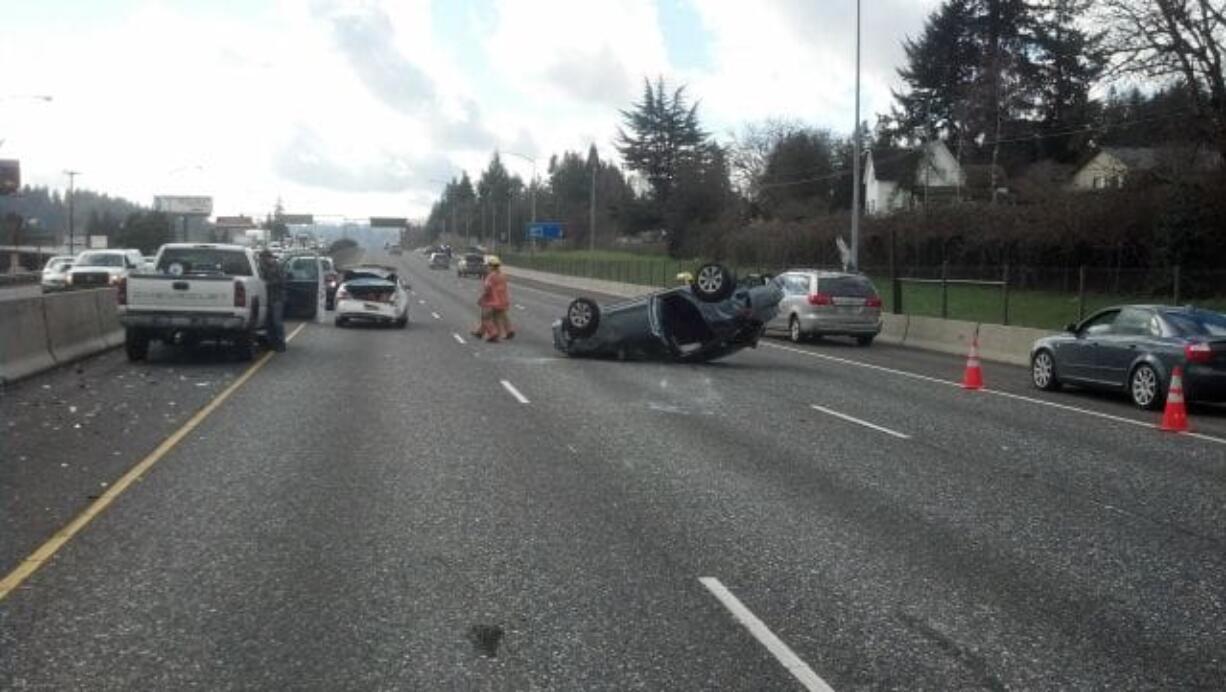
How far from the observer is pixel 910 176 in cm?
7612

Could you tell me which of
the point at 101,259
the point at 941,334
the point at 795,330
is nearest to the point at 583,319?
the point at 795,330

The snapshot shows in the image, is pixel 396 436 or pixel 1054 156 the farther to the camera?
pixel 1054 156

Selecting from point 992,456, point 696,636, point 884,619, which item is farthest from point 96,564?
point 992,456

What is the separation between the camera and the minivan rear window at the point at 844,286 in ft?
93.1

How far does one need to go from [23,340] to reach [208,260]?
414 centimetres

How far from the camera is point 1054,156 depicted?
225 feet

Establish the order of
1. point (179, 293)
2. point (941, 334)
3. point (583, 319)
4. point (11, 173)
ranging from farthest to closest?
point (11, 173)
point (941, 334)
point (583, 319)
point (179, 293)

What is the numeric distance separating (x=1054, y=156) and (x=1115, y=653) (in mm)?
67978

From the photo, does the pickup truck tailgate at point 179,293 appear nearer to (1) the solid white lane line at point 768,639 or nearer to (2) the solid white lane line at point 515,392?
(2) the solid white lane line at point 515,392

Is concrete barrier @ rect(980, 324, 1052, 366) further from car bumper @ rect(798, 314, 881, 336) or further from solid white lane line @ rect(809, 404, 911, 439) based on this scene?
solid white lane line @ rect(809, 404, 911, 439)

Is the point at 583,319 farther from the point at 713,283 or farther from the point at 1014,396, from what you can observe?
the point at 1014,396

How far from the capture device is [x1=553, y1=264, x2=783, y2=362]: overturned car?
2045 centimetres

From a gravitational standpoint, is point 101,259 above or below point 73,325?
above

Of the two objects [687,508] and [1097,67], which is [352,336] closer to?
[687,508]
